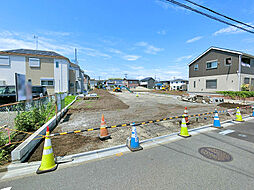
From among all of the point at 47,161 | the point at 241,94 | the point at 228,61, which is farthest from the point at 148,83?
the point at 47,161

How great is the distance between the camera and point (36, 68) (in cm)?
2025

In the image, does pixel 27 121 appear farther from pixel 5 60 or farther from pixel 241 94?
pixel 241 94

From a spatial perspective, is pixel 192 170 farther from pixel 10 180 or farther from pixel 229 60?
pixel 229 60

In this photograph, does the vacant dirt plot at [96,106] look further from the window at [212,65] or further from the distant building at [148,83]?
the distant building at [148,83]

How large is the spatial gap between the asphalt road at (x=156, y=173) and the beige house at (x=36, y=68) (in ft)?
69.5

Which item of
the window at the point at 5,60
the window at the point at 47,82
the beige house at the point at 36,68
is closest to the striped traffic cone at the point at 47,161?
the beige house at the point at 36,68

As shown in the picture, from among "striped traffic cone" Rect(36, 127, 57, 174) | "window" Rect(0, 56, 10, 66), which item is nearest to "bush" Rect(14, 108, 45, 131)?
"striped traffic cone" Rect(36, 127, 57, 174)

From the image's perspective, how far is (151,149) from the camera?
383 cm

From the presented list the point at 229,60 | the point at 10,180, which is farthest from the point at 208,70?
the point at 10,180

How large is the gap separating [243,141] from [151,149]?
355 centimetres

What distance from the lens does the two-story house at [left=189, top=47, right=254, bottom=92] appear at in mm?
17609

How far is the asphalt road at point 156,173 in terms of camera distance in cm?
238

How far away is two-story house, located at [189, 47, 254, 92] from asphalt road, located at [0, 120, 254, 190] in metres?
19.3

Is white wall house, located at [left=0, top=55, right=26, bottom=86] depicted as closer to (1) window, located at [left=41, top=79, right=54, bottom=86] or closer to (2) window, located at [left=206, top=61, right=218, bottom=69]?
(1) window, located at [left=41, top=79, right=54, bottom=86]
